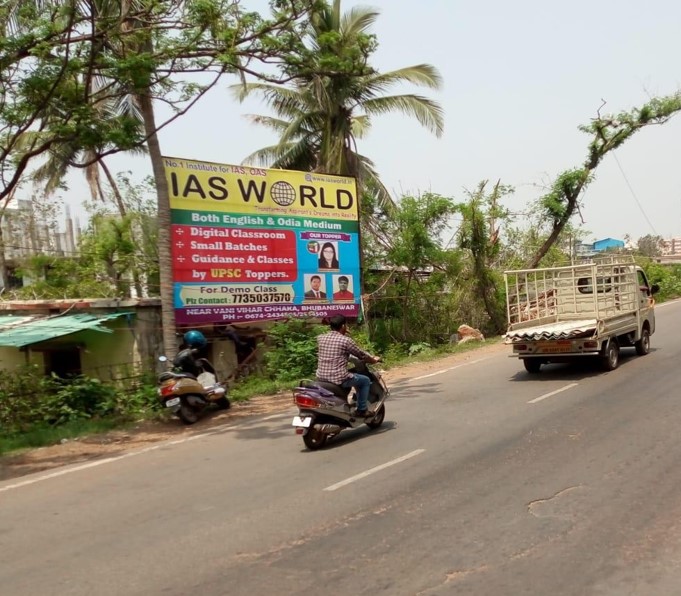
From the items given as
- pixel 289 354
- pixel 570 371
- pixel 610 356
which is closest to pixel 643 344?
pixel 610 356

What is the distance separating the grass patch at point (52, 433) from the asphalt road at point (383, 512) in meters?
1.83

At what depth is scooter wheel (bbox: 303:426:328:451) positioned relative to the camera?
780 cm

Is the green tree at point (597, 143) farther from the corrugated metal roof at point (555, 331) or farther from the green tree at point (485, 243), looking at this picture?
the corrugated metal roof at point (555, 331)

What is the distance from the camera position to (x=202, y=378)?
36.0 feet

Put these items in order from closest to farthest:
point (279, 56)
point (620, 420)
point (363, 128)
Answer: point (620, 420), point (279, 56), point (363, 128)

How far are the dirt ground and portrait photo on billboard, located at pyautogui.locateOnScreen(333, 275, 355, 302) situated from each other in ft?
12.4

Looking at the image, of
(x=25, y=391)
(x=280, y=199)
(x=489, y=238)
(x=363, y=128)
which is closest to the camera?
(x=25, y=391)

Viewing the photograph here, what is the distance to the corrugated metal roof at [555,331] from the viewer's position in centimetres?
1161

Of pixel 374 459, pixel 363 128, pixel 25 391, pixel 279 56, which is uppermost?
pixel 363 128

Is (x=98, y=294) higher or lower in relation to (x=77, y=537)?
higher

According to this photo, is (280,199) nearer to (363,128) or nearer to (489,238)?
(489,238)

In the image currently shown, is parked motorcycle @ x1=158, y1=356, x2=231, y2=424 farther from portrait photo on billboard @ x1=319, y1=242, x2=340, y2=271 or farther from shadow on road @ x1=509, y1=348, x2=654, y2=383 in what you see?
portrait photo on billboard @ x1=319, y1=242, x2=340, y2=271

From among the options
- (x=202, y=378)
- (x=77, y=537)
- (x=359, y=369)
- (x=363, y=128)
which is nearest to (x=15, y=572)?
(x=77, y=537)

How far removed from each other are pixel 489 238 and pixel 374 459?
16.1 m
